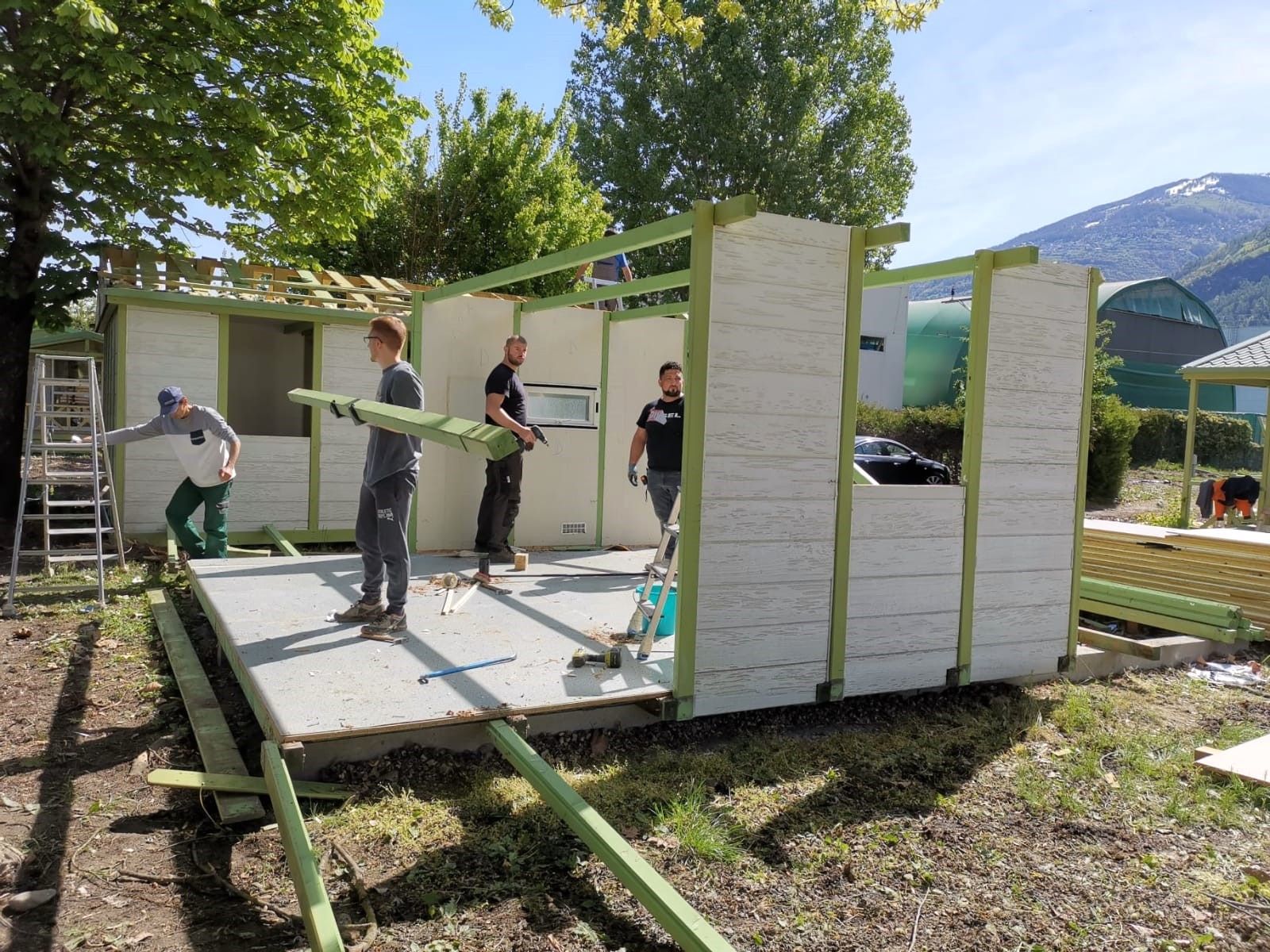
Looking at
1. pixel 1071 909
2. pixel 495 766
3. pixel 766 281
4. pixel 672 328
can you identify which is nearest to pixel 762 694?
pixel 495 766

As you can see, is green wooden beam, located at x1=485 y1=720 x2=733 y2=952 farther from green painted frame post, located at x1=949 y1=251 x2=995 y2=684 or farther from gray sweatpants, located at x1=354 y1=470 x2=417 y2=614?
green painted frame post, located at x1=949 y1=251 x2=995 y2=684

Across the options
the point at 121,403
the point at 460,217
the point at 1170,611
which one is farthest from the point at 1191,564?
the point at 460,217

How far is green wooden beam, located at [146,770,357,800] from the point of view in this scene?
12.4ft

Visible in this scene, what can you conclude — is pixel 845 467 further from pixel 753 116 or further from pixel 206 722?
pixel 753 116

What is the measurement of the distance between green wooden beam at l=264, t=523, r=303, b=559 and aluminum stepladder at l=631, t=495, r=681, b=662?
13.1 feet

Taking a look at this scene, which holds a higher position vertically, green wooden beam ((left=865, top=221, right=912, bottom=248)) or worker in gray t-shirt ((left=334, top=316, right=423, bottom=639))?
green wooden beam ((left=865, top=221, right=912, bottom=248))

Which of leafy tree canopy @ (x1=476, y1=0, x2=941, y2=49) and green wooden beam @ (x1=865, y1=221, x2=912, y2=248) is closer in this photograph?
→ green wooden beam @ (x1=865, y1=221, x2=912, y2=248)

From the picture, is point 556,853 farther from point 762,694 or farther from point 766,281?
point 766,281

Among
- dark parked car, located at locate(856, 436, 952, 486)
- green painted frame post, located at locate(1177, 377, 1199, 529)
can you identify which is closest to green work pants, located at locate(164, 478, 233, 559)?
dark parked car, located at locate(856, 436, 952, 486)

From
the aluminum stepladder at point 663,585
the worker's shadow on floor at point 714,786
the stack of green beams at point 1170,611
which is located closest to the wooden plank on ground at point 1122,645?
the stack of green beams at point 1170,611

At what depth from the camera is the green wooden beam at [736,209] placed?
4.09 m

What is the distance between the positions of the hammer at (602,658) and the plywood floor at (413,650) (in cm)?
5

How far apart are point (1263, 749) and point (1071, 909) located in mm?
2367

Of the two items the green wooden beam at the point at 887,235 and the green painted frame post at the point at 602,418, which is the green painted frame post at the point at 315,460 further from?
the green wooden beam at the point at 887,235
